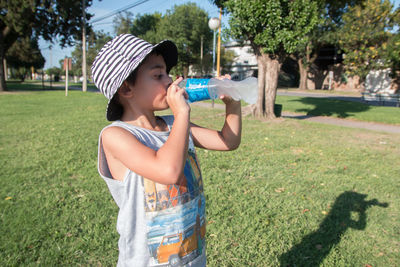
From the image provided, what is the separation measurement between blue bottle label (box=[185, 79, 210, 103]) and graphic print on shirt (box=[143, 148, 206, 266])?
1.32ft

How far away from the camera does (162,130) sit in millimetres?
1572

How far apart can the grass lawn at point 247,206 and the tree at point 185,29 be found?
37.4 meters

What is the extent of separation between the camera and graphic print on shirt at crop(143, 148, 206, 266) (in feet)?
4.35

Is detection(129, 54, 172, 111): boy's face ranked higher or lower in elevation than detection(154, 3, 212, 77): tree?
lower

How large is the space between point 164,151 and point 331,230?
2.72 m

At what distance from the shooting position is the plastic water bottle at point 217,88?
1.54 metres

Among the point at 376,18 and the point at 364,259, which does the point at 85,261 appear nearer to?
the point at 364,259

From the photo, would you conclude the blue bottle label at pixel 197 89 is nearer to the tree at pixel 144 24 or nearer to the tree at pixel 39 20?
the tree at pixel 39 20

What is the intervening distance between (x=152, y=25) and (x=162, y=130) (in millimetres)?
54165

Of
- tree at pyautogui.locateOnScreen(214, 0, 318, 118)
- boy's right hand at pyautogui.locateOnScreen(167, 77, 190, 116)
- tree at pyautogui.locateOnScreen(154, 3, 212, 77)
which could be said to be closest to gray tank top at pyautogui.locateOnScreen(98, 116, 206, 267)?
boy's right hand at pyautogui.locateOnScreen(167, 77, 190, 116)

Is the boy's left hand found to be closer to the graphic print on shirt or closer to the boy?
the boy

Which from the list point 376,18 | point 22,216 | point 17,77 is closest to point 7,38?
point 22,216

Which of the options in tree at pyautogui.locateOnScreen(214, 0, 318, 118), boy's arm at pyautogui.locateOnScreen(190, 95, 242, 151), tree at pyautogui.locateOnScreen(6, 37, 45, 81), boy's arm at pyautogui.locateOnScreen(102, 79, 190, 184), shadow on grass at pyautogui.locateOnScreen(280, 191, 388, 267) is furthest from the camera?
tree at pyautogui.locateOnScreen(6, 37, 45, 81)

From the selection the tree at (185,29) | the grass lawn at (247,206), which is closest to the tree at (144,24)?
the tree at (185,29)
